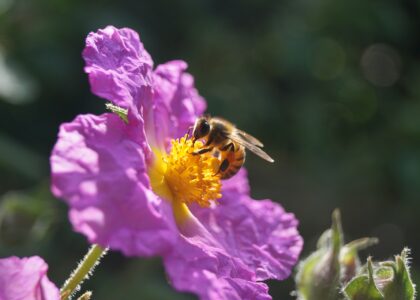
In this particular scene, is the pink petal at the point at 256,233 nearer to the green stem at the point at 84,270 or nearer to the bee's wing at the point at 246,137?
the bee's wing at the point at 246,137

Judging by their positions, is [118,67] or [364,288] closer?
[364,288]

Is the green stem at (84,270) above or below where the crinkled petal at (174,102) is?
below

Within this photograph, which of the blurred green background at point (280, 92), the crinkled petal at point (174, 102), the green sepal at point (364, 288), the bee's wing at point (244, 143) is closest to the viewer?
the green sepal at point (364, 288)

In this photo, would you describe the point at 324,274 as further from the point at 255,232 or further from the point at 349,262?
the point at 255,232

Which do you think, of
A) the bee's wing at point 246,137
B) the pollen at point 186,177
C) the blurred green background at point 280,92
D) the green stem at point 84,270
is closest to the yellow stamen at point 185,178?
the pollen at point 186,177

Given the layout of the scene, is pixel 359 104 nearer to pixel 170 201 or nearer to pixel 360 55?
pixel 360 55

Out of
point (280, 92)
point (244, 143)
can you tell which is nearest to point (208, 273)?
point (244, 143)

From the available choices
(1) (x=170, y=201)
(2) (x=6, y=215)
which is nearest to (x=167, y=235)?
(1) (x=170, y=201)
